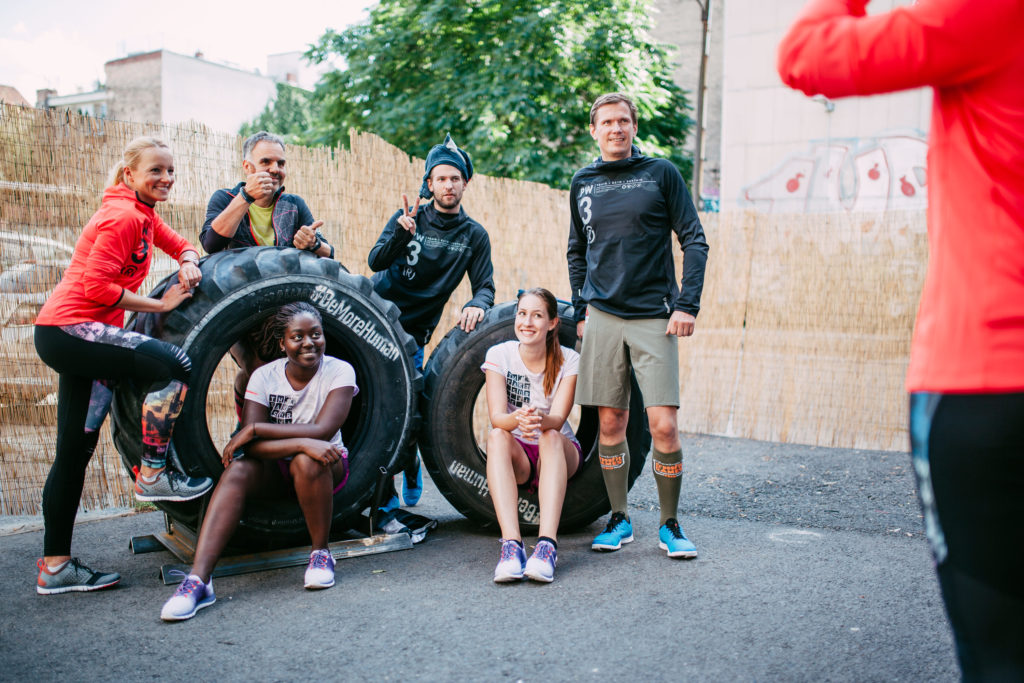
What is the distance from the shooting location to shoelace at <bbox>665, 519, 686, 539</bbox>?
4043 mm

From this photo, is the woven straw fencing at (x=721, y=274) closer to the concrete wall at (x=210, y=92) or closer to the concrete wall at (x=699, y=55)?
the concrete wall at (x=699, y=55)

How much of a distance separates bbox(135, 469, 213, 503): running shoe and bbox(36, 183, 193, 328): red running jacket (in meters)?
0.70

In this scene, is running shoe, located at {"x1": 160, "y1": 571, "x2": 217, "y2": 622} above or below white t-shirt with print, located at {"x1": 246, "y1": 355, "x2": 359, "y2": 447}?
below

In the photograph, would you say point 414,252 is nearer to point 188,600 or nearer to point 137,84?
point 188,600

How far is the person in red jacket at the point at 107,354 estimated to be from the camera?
3422 mm

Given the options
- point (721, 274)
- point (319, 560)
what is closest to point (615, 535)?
point (319, 560)

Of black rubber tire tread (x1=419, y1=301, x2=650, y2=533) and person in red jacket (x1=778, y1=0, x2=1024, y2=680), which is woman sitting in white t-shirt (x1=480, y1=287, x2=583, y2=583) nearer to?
black rubber tire tread (x1=419, y1=301, x2=650, y2=533)

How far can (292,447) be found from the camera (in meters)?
3.69

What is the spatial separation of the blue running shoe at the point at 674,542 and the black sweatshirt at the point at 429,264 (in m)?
1.57

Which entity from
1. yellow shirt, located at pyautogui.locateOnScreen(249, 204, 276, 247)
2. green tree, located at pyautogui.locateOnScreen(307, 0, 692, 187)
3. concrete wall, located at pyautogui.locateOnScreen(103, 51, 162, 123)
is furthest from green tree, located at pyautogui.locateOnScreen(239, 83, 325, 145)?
yellow shirt, located at pyautogui.locateOnScreen(249, 204, 276, 247)

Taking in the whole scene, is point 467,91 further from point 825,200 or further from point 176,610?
point 176,610

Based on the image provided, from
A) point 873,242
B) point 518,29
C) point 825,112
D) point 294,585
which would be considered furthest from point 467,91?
point 294,585

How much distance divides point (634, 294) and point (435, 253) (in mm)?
1252

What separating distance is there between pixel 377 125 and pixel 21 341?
13976 mm
